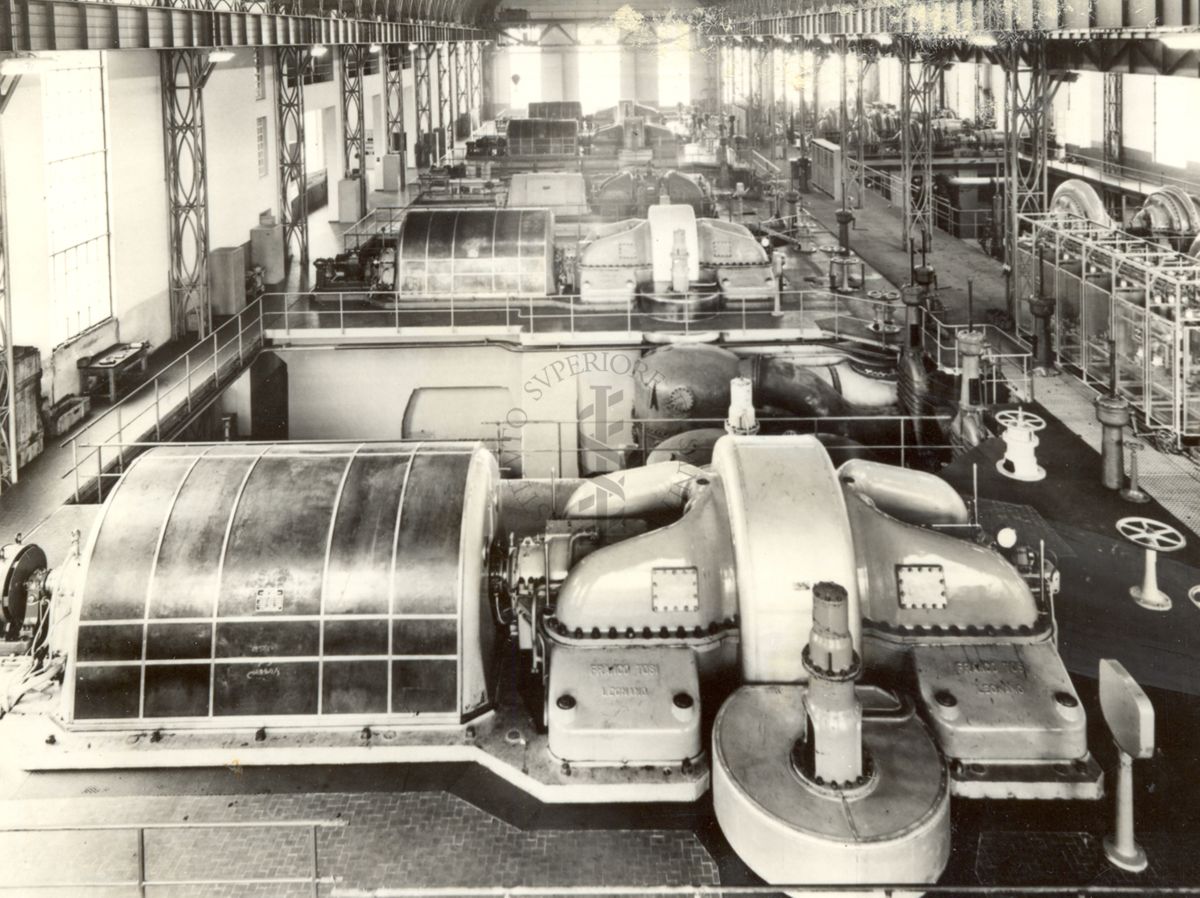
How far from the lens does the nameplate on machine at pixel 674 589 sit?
31.3 feet

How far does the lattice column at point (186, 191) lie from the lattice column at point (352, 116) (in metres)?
15.2

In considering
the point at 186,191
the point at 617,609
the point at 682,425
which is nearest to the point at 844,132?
the point at 682,425

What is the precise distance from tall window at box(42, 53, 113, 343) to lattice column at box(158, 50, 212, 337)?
2721 millimetres

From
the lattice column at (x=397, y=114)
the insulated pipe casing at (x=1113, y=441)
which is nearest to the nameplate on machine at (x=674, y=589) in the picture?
the insulated pipe casing at (x=1113, y=441)

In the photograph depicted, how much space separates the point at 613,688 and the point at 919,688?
2.53 m

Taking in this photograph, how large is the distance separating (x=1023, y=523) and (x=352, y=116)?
3727 centimetres

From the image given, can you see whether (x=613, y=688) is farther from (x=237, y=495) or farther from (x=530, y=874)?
(x=237, y=495)

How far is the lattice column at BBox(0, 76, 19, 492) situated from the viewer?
14.0 meters

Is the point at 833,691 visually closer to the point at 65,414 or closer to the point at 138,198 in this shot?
the point at 65,414

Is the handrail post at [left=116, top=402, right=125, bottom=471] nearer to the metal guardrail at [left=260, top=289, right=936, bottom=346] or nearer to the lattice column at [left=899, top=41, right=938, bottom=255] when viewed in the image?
the metal guardrail at [left=260, top=289, right=936, bottom=346]

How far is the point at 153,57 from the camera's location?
21797 millimetres

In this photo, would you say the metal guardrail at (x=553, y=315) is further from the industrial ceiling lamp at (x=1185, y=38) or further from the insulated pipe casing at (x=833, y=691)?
the insulated pipe casing at (x=833, y=691)

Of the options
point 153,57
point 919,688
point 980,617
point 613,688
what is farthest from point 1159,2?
point 153,57

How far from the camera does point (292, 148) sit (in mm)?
32125
